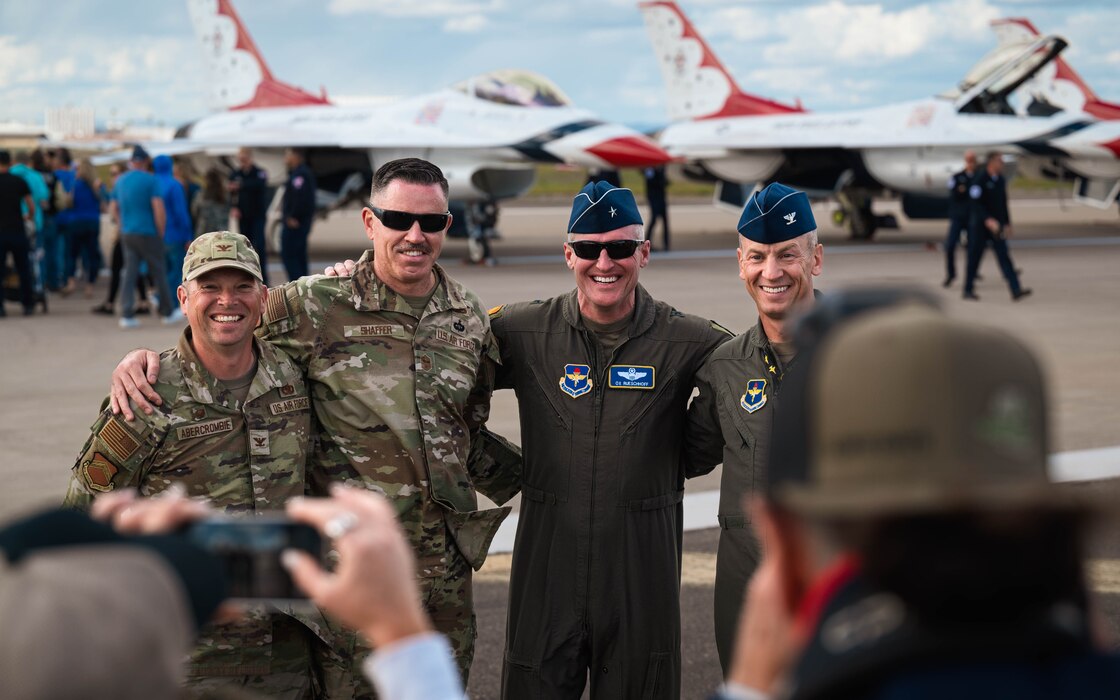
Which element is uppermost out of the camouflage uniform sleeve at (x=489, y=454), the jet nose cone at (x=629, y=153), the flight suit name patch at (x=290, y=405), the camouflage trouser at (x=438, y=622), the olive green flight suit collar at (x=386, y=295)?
the jet nose cone at (x=629, y=153)

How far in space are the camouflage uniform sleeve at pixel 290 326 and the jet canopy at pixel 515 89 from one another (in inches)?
761

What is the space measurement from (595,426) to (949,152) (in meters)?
22.3

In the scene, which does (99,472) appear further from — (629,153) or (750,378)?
(629,153)

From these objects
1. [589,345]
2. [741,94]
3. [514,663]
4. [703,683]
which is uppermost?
[741,94]

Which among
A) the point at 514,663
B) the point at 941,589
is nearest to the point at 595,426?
the point at 514,663

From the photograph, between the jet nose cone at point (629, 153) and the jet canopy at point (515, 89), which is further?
the jet canopy at point (515, 89)

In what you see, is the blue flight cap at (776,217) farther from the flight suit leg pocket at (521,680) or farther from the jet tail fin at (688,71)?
the jet tail fin at (688,71)

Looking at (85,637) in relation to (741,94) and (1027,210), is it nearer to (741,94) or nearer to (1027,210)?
(741,94)

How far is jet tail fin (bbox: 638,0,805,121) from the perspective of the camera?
1188 inches

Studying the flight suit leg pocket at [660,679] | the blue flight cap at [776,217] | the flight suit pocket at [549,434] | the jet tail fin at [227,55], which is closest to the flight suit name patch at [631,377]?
the flight suit pocket at [549,434]

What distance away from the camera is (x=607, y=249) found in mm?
4031

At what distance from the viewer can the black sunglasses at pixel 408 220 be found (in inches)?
152

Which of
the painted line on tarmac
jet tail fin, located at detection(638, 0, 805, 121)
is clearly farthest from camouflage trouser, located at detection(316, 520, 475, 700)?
jet tail fin, located at detection(638, 0, 805, 121)

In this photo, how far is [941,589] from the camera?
3.40 ft
